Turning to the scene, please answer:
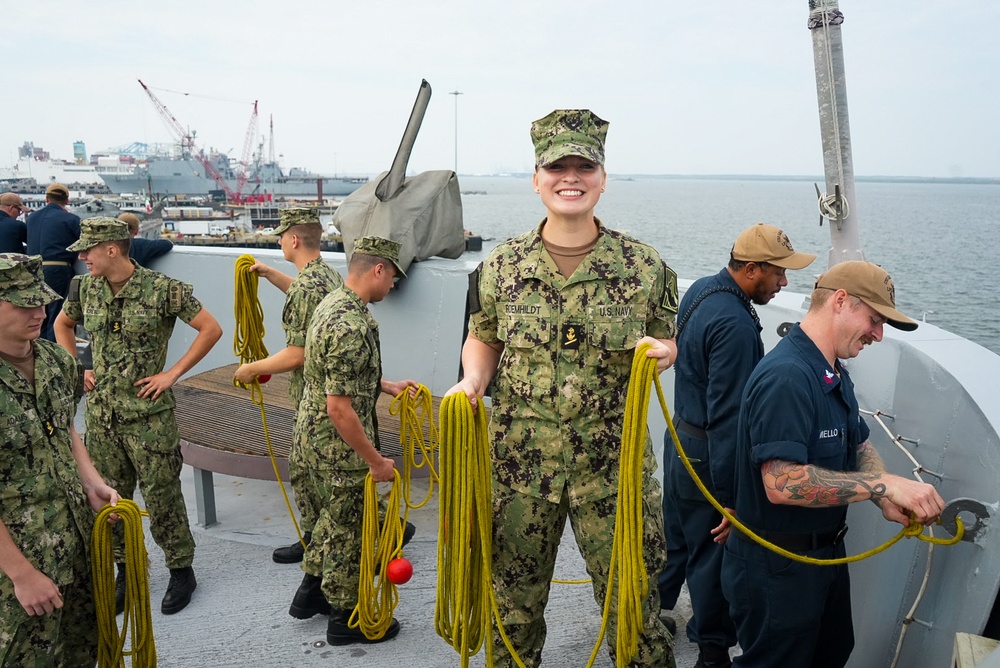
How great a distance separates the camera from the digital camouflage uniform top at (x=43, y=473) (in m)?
2.24

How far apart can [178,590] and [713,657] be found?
245cm

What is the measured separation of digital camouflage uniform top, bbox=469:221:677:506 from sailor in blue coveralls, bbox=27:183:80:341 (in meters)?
4.84

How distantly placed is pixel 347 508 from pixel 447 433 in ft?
4.11

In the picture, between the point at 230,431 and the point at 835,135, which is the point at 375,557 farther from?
the point at 835,135

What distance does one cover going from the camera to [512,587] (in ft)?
7.91

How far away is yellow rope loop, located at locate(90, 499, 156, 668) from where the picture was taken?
2.46 m

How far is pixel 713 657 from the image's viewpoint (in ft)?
9.89

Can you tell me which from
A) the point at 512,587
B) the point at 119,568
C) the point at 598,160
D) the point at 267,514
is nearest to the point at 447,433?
the point at 512,587

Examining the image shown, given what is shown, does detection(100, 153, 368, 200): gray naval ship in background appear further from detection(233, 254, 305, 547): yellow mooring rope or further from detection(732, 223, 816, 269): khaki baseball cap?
detection(732, 223, 816, 269): khaki baseball cap

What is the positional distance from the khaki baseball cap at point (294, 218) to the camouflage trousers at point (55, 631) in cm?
189

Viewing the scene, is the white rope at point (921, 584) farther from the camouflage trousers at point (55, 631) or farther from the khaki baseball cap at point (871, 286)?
the camouflage trousers at point (55, 631)

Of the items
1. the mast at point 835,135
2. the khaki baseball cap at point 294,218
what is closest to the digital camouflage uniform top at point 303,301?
the khaki baseball cap at point 294,218

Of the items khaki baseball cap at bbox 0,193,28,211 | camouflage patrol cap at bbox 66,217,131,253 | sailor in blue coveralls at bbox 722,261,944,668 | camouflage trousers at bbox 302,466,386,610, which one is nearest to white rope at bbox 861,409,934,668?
sailor in blue coveralls at bbox 722,261,944,668

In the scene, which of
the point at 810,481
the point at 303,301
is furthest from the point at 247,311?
the point at 810,481
